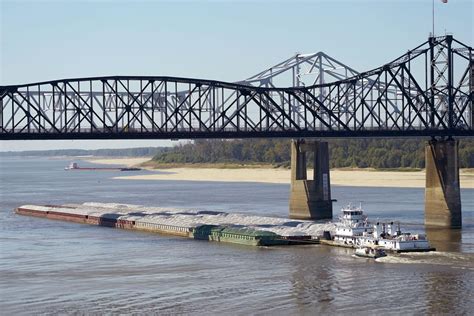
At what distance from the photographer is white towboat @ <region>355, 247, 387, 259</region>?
9169cm

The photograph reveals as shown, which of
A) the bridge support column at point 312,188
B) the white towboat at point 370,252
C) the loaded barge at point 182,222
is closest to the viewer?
the white towboat at point 370,252

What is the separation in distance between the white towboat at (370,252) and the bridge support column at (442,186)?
2737 cm

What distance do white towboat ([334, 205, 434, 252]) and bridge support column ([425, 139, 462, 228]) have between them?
1905cm

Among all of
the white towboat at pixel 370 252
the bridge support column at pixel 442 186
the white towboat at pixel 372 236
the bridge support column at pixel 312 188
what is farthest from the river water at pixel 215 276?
the bridge support column at pixel 312 188

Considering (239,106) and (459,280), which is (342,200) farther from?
(459,280)

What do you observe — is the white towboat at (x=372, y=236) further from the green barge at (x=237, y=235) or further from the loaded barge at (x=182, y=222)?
the green barge at (x=237, y=235)

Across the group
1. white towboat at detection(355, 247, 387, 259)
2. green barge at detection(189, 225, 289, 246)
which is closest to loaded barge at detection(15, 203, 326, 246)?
green barge at detection(189, 225, 289, 246)

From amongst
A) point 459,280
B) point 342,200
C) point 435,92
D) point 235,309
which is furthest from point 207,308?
point 342,200

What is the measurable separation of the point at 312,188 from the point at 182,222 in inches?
755

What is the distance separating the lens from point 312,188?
131625 millimetres

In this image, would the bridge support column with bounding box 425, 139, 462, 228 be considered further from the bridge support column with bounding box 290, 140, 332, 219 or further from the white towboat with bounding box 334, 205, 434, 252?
the white towboat with bounding box 334, 205, 434, 252

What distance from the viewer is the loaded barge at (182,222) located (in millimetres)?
104000

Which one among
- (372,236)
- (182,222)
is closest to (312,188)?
(182,222)

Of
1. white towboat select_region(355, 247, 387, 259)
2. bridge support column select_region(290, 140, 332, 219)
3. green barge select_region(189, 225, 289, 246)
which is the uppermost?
bridge support column select_region(290, 140, 332, 219)
